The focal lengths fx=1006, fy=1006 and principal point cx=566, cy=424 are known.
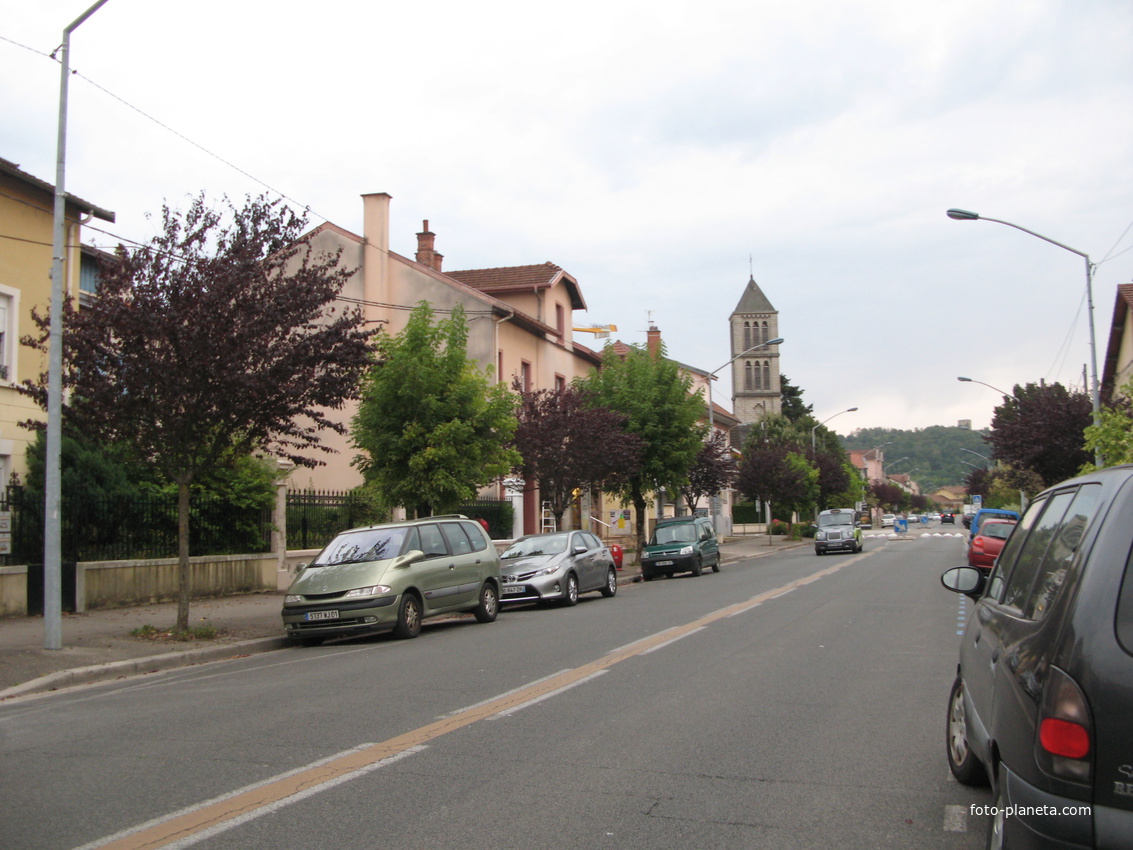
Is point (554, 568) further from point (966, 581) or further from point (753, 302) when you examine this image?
point (753, 302)

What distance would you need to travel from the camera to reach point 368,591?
13117mm

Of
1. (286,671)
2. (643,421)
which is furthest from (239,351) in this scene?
(643,421)

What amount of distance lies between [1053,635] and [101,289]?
1257 cm

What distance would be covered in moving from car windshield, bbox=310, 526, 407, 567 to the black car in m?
11.0

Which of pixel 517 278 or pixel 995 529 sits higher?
pixel 517 278

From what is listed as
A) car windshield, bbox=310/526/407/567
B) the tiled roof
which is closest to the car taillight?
car windshield, bbox=310/526/407/567

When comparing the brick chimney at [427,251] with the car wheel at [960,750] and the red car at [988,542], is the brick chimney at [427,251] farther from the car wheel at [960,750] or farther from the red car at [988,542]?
the car wheel at [960,750]

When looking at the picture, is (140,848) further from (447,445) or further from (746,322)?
(746,322)

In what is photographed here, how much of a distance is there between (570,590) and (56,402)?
31.0 ft

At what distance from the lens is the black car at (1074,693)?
288 cm

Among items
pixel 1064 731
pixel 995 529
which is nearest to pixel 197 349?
pixel 1064 731

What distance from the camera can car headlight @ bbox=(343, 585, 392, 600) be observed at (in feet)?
42.9

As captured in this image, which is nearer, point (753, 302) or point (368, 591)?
point (368, 591)

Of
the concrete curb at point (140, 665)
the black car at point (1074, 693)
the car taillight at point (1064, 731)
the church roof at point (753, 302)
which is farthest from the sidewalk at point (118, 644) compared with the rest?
the church roof at point (753, 302)
